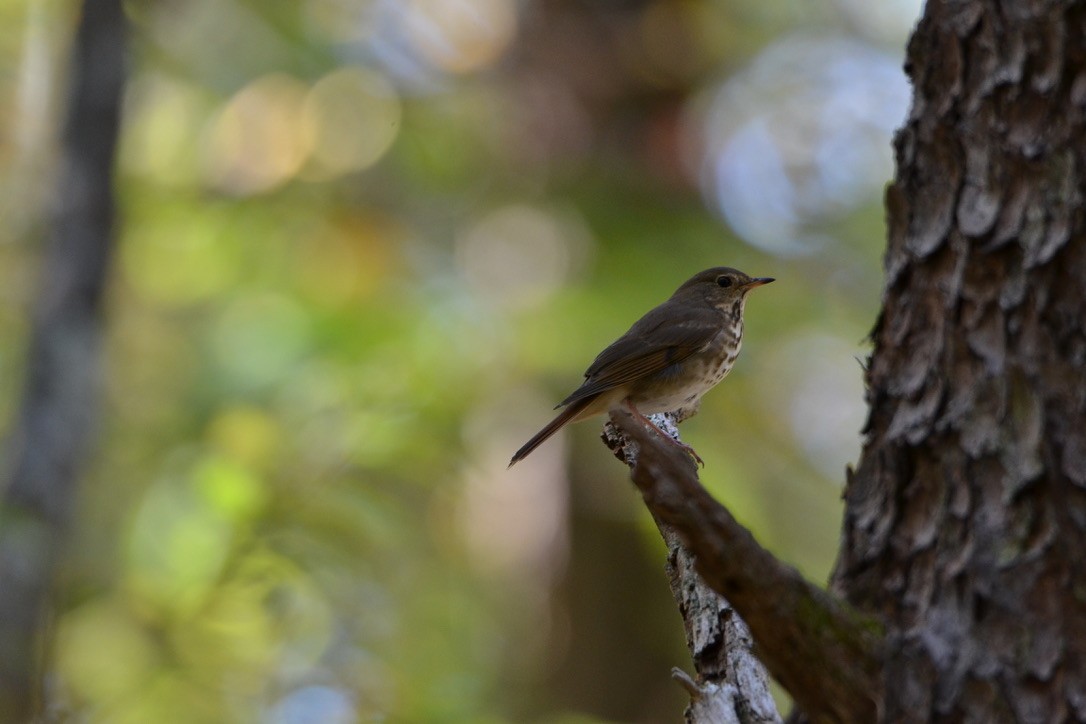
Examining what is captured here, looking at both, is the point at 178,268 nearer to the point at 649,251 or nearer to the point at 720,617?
the point at 649,251

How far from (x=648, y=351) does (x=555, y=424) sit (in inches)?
22.4

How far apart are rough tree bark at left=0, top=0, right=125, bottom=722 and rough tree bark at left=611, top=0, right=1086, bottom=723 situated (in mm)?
2918

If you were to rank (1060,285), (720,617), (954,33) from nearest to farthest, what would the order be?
(1060,285)
(954,33)
(720,617)

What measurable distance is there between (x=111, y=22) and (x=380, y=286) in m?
3.10

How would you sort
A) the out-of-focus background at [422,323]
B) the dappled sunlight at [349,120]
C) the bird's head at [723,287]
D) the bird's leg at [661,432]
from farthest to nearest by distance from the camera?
the dappled sunlight at [349,120]
the out-of-focus background at [422,323]
the bird's head at [723,287]
the bird's leg at [661,432]

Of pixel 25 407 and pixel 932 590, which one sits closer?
pixel 932 590

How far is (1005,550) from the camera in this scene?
2.14 meters

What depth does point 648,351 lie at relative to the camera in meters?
5.33

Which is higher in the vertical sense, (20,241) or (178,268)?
(20,241)

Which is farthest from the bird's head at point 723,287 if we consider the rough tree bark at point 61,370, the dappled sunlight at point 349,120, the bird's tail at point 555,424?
the dappled sunlight at point 349,120

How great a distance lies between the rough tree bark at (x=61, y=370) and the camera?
14.4ft

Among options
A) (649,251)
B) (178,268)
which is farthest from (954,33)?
(178,268)

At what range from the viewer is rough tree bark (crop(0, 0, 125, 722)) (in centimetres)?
440

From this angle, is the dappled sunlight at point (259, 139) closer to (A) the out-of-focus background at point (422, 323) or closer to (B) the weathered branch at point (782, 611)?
(A) the out-of-focus background at point (422, 323)
